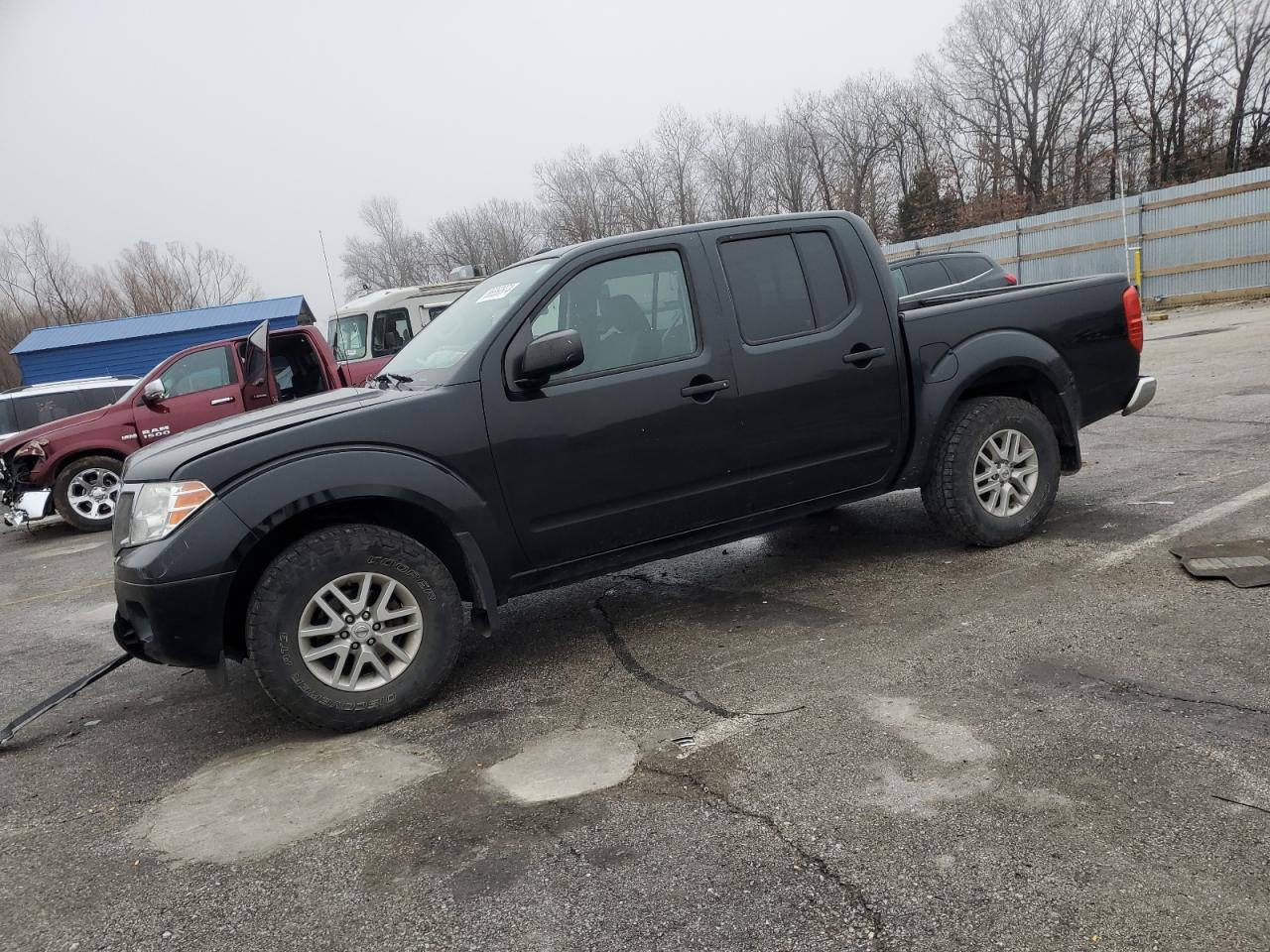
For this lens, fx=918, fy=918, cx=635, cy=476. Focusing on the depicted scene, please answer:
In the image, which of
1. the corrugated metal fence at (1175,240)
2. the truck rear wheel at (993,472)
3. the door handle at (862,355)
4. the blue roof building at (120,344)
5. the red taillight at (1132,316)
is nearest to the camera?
the door handle at (862,355)

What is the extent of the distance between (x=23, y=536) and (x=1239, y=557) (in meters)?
12.0

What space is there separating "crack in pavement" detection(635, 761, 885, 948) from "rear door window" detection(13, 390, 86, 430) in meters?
12.3

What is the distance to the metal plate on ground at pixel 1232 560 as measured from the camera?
4238 mm

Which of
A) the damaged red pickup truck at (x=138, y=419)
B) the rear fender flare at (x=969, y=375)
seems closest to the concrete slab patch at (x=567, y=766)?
the rear fender flare at (x=969, y=375)

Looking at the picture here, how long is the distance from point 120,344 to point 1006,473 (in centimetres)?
3228

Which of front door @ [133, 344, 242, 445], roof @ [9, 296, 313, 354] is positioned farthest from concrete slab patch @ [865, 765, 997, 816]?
roof @ [9, 296, 313, 354]

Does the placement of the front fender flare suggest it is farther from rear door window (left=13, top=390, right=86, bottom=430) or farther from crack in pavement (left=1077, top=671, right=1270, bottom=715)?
rear door window (left=13, top=390, right=86, bottom=430)

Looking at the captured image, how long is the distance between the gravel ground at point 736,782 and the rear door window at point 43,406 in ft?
28.6

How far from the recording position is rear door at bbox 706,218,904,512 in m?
4.48

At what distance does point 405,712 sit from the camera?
3814mm

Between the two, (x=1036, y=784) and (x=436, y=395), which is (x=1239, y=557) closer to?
(x=1036, y=784)

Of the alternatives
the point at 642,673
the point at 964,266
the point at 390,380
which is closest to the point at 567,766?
the point at 642,673

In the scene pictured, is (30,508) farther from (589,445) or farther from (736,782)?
(736,782)

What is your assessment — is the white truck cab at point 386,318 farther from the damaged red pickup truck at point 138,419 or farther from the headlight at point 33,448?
the headlight at point 33,448
